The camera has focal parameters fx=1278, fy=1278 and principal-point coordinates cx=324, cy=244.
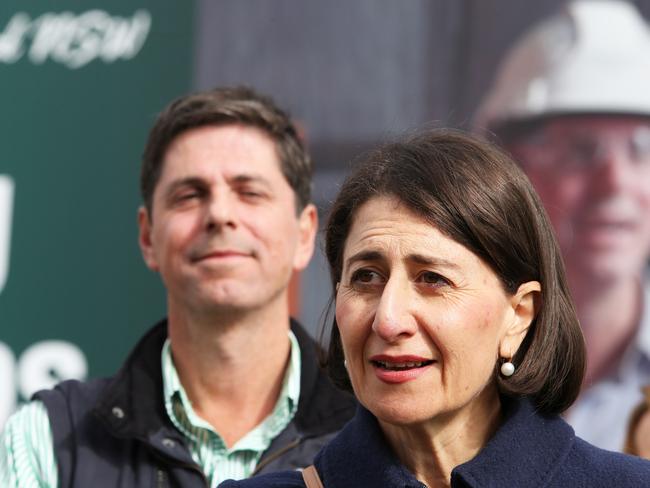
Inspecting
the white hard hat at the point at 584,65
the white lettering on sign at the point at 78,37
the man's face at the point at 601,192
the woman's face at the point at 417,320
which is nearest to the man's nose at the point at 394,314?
the woman's face at the point at 417,320

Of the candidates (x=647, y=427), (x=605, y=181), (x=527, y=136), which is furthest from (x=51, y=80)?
(x=647, y=427)

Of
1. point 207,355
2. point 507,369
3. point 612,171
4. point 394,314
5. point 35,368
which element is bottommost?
point 35,368

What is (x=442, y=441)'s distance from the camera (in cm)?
204

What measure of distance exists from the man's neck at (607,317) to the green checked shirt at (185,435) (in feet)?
5.41

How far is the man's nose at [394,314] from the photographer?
1.93 meters

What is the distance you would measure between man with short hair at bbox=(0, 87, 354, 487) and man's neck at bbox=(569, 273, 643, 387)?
1.44 metres

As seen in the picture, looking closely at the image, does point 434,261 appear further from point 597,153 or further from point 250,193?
point 597,153

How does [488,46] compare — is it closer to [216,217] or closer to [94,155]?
[94,155]

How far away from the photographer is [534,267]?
2.06 m

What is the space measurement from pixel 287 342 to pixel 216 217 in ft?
1.21

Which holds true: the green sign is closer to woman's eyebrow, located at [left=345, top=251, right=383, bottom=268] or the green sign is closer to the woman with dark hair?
the woman with dark hair

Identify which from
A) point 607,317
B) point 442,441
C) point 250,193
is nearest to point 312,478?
point 442,441

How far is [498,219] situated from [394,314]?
9.3 inches

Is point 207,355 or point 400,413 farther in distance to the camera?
point 207,355
